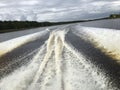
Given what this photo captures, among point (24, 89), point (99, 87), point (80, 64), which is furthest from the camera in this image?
point (80, 64)

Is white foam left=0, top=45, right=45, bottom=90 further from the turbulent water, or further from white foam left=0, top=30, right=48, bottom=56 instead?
white foam left=0, top=30, right=48, bottom=56

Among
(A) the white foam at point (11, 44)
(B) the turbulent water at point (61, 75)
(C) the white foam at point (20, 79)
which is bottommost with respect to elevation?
(A) the white foam at point (11, 44)

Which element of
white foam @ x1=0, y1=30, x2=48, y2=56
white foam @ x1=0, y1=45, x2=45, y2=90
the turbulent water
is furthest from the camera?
white foam @ x1=0, y1=30, x2=48, y2=56

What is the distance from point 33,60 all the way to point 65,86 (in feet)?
16.8

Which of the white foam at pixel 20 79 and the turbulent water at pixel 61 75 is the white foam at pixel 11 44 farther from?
the white foam at pixel 20 79

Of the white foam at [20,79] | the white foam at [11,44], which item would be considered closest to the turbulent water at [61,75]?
the white foam at [20,79]

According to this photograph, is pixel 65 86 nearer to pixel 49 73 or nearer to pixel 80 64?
pixel 49 73

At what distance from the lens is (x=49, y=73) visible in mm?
9805

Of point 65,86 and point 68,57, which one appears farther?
point 68,57

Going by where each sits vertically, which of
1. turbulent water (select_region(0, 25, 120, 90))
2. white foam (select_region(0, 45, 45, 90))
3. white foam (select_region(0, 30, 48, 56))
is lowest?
white foam (select_region(0, 30, 48, 56))

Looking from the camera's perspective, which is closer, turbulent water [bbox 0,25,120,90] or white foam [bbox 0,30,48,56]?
turbulent water [bbox 0,25,120,90]

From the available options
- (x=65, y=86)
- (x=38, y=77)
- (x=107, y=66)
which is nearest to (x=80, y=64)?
(x=107, y=66)

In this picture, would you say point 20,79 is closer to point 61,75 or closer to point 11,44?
point 61,75

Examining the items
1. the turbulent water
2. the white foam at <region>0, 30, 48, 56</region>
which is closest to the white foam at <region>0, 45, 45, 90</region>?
the turbulent water
